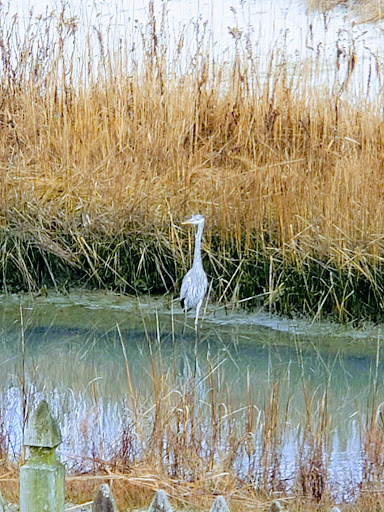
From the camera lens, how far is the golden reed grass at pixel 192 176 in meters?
4.66

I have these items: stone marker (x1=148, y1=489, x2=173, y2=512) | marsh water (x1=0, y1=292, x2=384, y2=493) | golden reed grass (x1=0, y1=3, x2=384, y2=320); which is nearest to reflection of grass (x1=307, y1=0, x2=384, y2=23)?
golden reed grass (x1=0, y1=3, x2=384, y2=320)

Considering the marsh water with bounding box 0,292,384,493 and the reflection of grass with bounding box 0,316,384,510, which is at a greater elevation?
the reflection of grass with bounding box 0,316,384,510

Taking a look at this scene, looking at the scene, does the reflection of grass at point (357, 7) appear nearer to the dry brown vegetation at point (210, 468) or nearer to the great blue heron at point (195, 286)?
the great blue heron at point (195, 286)

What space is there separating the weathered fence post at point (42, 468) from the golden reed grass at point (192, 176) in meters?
2.96

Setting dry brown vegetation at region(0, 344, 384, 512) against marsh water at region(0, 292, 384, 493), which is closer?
dry brown vegetation at region(0, 344, 384, 512)

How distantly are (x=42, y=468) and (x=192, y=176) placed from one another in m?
3.59

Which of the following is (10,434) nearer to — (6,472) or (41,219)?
(6,472)

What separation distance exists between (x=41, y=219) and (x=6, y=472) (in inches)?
102

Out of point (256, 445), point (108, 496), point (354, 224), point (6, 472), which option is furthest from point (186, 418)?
point (354, 224)

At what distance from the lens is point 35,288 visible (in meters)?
4.93

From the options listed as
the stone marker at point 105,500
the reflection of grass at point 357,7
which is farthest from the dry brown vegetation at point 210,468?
the reflection of grass at point 357,7

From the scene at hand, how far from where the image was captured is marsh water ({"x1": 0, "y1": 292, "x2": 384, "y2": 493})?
10.0ft

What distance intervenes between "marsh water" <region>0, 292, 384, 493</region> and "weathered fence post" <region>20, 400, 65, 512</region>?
0.92 m

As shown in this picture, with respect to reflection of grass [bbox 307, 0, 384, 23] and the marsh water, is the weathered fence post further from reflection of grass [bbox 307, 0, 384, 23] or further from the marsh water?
reflection of grass [bbox 307, 0, 384, 23]
